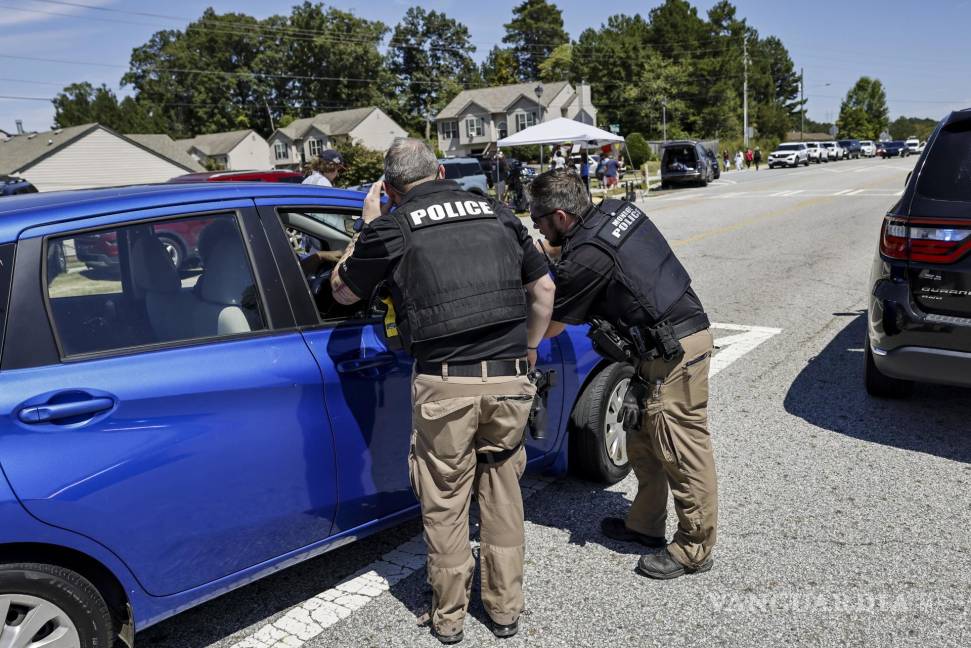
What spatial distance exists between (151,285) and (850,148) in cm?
7358

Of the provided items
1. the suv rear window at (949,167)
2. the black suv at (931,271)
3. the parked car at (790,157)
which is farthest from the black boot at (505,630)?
the parked car at (790,157)

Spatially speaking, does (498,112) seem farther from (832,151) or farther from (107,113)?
(107,113)

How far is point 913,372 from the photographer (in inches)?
174

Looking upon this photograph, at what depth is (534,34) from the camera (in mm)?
117188

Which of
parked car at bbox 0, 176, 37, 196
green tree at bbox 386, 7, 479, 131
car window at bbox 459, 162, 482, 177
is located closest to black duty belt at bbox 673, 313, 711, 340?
car window at bbox 459, 162, 482, 177

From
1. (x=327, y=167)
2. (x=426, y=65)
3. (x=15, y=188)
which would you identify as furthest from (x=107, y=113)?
(x=327, y=167)

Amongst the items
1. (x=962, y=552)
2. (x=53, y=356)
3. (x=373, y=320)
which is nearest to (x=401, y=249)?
(x=373, y=320)

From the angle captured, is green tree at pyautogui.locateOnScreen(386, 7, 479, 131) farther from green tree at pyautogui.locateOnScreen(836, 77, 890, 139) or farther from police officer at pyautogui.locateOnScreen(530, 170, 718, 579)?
police officer at pyautogui.locateOnScreen(530, 170, 718, 579)

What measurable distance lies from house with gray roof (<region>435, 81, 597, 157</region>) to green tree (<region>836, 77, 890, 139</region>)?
5410 cm

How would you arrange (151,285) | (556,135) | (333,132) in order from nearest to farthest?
1. (151,285)
2. (556,135)
3. (333,132)

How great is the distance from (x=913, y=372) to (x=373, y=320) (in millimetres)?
3145

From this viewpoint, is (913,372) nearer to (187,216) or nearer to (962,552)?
(962,552)

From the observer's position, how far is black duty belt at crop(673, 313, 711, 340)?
10.3ft

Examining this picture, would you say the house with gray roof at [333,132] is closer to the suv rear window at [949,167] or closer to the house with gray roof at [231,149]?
the house with gray roof at [231,149]
